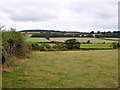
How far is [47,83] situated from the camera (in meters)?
5.02

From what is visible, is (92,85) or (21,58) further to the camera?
(21,58)

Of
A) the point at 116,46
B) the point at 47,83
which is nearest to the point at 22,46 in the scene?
the point at 47,83

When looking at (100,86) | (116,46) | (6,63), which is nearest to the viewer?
(100,86)

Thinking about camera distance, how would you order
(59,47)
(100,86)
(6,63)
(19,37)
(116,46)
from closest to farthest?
(100,86)
(6,63)
(19,37)
(59,47)
(116,46)

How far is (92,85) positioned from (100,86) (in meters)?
0.28

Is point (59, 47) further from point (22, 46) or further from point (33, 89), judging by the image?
point (33, 89)

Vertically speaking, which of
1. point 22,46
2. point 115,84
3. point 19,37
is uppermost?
point 19,37

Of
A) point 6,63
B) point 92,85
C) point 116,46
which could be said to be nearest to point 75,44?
point 116,46

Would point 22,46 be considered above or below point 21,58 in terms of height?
above

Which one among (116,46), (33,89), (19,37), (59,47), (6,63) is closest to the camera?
(33,89)

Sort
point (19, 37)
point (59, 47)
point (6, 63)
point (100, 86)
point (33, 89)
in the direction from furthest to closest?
point (59, 47) < point (19, 37) < point (6, 63) < point (100, 86) < point (33, 89)

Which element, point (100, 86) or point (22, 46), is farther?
point (22, 46)

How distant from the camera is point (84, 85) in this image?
4809mm

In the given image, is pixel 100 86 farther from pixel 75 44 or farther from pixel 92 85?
pixel 75 44
